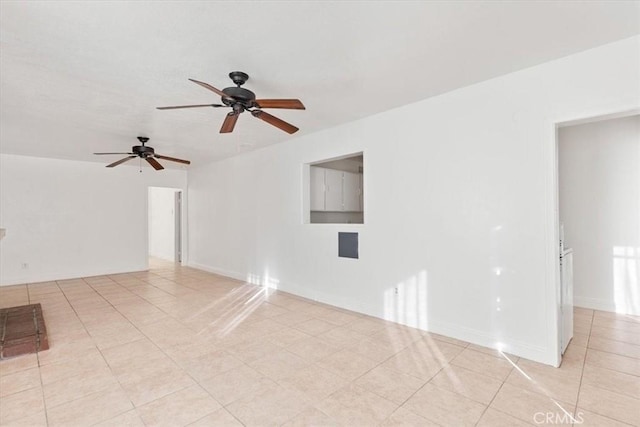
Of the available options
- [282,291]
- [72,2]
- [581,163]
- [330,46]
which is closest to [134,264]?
[282,291]

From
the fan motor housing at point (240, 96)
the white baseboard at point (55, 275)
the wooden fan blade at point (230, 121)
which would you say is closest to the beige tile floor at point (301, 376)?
the wooden fan blade at point (230, 121)

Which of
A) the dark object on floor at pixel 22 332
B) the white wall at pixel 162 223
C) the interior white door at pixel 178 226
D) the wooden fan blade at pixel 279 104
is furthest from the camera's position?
the white wall at pixel 162 223

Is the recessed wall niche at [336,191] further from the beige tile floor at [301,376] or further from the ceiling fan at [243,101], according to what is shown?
the ceiling fan at [243,101]

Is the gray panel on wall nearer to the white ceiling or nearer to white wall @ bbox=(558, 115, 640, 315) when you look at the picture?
the white ceiling

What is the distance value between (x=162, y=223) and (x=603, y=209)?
1098cm

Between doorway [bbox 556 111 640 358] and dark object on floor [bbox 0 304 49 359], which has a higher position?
doorway [bbox 556 111 640 358]

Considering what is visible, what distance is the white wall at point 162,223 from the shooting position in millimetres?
9422

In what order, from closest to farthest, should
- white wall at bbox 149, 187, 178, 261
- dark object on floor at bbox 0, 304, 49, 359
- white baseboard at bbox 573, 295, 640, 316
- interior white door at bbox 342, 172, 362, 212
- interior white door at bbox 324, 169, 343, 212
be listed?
1. dark object on floor at bbox 0, 304, 49, 359
2. white baseboard at bbox 573, 295, 640, 316
3. interior white door at bbox 324, 169, 343, 212
4. interior white door at bbox 342, 172, 362, 212
5. white wall at bbox 149, 187, 178, 261

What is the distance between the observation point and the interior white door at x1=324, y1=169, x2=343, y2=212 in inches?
222

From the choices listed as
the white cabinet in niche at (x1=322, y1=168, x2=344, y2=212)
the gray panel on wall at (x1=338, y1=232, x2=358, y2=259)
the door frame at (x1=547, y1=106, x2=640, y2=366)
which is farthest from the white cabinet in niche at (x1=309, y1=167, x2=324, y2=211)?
the door frame at (x1=547, y1=106, x2=640, y2=366)

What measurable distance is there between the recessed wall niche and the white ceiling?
5.62 feet

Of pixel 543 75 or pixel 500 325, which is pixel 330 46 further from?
pixel 500 325

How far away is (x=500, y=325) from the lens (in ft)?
9.65

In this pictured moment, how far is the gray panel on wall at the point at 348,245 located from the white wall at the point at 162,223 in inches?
259
